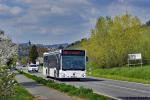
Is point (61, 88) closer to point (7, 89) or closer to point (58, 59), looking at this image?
point (7, 89)

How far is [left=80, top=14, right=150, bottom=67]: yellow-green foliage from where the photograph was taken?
8256 centimetres

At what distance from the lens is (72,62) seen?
4725cm

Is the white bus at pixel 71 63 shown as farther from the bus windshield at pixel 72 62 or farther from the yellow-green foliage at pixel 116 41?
the yellow-green foliage at pixel 116 41

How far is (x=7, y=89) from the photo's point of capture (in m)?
15.8

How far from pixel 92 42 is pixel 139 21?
10979 millimetres

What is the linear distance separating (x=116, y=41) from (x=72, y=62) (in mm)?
38683

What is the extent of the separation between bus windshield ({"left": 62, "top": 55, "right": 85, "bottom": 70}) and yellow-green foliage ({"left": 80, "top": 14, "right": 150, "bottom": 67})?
116 ft

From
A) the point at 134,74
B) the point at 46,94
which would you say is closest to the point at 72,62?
the point at 134,74

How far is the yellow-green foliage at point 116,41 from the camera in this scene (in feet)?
271

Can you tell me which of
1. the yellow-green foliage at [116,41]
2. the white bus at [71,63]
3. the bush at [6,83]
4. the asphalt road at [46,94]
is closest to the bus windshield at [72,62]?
the white bus at [71,63]

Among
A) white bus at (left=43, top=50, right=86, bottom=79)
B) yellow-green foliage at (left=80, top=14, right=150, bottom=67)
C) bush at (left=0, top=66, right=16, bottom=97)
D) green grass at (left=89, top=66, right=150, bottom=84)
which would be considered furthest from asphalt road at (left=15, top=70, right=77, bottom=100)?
yellow-green foliage at (left=80, top=14, right=150, bottom=67)

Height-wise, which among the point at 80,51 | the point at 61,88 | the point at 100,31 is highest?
the point at 100,31

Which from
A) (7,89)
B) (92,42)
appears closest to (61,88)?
(7,89)

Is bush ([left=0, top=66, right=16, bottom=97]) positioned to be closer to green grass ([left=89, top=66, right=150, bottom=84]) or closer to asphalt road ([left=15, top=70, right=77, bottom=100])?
asphalt road ([left=15, top=70, right=77, bottom=100])
